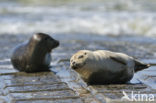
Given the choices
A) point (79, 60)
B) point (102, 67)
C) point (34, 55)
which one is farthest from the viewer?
point (34, 55)

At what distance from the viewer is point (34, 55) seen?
730 cm

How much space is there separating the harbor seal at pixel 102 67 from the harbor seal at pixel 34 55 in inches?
65.8

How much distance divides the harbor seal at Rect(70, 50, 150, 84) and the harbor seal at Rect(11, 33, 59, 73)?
1670mm

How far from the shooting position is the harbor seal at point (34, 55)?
729 centimetres

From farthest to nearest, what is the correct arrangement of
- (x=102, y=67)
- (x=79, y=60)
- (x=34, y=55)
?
(x=34, y=55) < (x=102, y=67) < (x=79, y=60)

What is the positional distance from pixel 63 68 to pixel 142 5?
2075 centimetres

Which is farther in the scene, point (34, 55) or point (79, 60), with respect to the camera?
point (34, 55)

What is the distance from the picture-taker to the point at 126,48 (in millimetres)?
10938

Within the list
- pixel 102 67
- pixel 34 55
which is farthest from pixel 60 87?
pixel 34 55

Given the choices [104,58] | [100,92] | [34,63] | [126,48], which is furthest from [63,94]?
[126,48]

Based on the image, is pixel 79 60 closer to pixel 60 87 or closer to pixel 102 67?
pixel 102 67

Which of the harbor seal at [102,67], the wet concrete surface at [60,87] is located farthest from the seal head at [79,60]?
the wet concrete surface at [60,87]

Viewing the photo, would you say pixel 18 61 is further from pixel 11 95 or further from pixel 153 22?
pixel 153 22

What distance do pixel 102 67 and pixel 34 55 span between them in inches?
75.8
